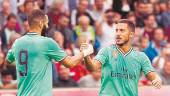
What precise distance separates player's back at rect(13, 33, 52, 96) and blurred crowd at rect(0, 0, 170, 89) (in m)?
4.31

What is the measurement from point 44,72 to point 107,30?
265 inches

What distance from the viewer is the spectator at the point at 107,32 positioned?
1511cm

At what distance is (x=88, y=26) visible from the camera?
1517 centimetres

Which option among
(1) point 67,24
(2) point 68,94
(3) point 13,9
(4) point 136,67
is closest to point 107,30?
(1) point 67,24

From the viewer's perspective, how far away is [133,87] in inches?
364

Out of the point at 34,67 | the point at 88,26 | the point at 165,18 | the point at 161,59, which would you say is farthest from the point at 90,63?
the point at 165,18

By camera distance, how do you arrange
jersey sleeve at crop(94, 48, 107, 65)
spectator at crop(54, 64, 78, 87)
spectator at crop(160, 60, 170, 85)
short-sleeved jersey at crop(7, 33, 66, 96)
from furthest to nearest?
spectator at crop(160, 60, 170, 85) → spectator at crop(54, 64, 78, 87) → jersey sleeve at crop(94, 48, 107, 65) → short-sleeved jersey at crop(7, 33, 66, 96)

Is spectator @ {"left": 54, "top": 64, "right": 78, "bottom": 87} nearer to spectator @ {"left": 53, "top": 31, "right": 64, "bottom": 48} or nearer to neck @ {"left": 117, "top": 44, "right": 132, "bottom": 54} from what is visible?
spectator @ {"left": 53, "top": 31, "right": 64, "bottom": 48}

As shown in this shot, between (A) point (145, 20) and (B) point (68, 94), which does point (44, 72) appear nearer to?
(B) point (68, 94)

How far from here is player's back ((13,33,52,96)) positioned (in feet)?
28.4

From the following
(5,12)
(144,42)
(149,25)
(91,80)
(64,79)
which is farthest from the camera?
(149,25)

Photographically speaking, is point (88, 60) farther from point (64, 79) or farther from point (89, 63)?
point (64, 79)

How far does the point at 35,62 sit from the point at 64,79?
4.53 meters

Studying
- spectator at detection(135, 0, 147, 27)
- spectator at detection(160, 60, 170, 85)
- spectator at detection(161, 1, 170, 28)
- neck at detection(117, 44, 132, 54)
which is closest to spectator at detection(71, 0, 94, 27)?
spectator at detection(135, 0, 147, 27)
